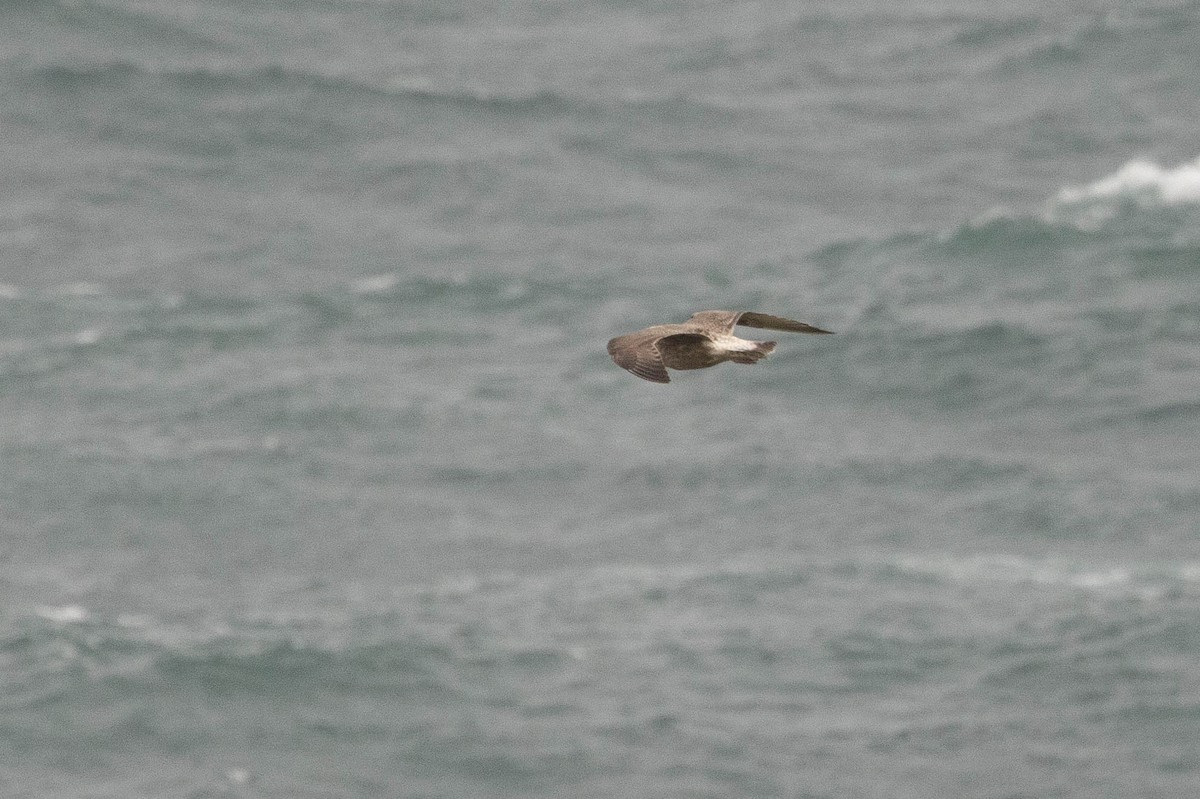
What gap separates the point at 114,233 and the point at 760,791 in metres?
44.0

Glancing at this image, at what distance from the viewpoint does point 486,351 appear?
94188 millimetres

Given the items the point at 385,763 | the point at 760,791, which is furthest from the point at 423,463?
the point at 760,791

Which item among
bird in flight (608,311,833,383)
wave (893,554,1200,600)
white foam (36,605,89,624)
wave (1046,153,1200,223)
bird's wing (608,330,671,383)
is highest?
wave (1046,153,1200,223)

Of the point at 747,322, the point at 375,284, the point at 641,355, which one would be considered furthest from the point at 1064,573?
the point at 641,355

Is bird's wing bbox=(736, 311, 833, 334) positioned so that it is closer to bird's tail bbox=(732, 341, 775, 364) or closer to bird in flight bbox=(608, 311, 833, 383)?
bird in flight bbox=(608, 311, 833, 383)

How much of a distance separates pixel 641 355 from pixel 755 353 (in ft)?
4.39

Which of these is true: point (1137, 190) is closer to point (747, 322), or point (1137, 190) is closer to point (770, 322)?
point (770, 322)

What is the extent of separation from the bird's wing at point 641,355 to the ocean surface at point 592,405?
4331 centimetres

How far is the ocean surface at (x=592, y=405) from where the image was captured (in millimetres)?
73312

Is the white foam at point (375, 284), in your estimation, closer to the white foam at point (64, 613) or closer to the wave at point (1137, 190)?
the white foam at point (64, 613)

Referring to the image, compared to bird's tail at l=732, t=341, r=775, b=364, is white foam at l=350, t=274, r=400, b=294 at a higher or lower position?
higher

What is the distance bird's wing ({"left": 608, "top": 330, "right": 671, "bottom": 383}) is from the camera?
2609cm

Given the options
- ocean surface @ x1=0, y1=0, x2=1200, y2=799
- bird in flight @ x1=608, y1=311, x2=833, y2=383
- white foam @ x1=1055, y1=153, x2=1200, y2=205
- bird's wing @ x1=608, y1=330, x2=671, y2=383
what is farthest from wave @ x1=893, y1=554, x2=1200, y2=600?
bird's wing @ x1=608, y1=330, x2=671, y2=383

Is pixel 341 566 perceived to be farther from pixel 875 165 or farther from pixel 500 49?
pixel 500 49
